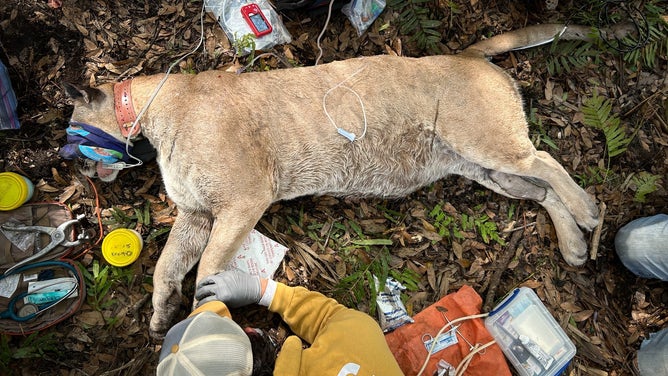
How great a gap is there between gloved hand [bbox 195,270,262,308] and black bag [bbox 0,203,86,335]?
1.23 meters

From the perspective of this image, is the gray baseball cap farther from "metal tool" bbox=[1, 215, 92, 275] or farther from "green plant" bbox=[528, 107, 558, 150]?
"green plant" bbox=[528, 107, 558, 150]

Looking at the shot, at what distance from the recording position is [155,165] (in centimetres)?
445

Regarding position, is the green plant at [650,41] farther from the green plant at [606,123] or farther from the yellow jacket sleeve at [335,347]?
the yellow jacket sleeve at [335,347]

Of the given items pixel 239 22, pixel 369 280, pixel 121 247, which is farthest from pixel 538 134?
pixel 121 247

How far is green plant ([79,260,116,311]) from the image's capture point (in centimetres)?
416

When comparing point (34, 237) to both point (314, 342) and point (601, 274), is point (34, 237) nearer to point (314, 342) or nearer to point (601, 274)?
point (314, 342)

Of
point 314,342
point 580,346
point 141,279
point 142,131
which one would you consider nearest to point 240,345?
point 314,342

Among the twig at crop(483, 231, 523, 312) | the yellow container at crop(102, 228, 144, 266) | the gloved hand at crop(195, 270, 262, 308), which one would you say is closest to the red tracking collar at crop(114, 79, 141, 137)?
the yellow container at crop(102, 228, 144, 266)

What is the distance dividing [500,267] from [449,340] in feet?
3.11

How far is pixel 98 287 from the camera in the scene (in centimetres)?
418

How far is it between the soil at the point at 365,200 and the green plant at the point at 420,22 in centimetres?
7

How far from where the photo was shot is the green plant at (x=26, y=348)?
12.8 feet

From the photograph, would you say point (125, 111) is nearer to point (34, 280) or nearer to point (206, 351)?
point (34, 280)

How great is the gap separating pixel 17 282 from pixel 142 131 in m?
1.75
